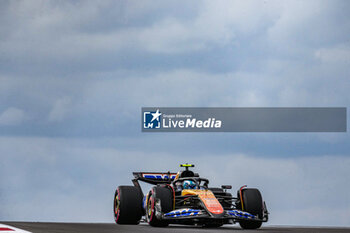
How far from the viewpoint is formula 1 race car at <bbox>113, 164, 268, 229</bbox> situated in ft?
83.1

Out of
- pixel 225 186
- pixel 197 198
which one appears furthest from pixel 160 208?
pixel 225 186

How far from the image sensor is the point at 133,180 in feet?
105

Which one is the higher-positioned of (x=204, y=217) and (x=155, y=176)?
(x=155, y=176)

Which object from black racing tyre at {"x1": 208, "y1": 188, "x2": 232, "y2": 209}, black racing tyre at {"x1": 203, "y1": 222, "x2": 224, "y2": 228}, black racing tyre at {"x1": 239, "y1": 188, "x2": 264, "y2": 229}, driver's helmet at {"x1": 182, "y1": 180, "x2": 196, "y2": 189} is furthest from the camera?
driver's helmet at {"x1": 182, "y1": 180, "x2": 196, "y2": 189}

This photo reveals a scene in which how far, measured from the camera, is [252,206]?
2758 centimetres

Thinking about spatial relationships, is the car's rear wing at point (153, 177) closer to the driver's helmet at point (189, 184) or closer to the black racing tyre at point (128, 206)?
the black racing tyre at point (128, 206)

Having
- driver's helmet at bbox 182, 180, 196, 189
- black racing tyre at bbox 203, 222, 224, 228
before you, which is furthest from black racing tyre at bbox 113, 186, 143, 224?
black racing tyre at bbox 203, 222, 224, 228

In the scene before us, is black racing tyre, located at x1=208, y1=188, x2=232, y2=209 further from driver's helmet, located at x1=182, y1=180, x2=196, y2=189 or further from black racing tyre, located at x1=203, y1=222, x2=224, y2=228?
black racing tyre, located at x1=203, y1=222, x2=224, y2=228

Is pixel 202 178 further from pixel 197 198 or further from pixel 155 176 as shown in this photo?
pixel 155 176

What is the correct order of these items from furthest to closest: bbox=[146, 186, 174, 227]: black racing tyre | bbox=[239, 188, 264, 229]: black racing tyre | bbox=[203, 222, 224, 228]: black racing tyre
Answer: bbox=[239, 188, 264, 229]: black racing tyre, bbox=[146, 186, 174, 227]: black racing tyre, bbox=[203, 222, 224, 228]: black racing tyre

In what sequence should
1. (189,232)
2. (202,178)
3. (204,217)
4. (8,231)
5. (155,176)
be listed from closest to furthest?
(8,231)
(189,232)
(204,217)
(202,178)
(155,176)

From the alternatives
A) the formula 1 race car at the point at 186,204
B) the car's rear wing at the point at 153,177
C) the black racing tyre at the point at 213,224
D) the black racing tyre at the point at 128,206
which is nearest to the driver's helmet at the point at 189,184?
the formula 1 race car at the point at 186,204

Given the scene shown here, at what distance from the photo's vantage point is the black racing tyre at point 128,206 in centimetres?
2988

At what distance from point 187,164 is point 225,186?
205 cm
